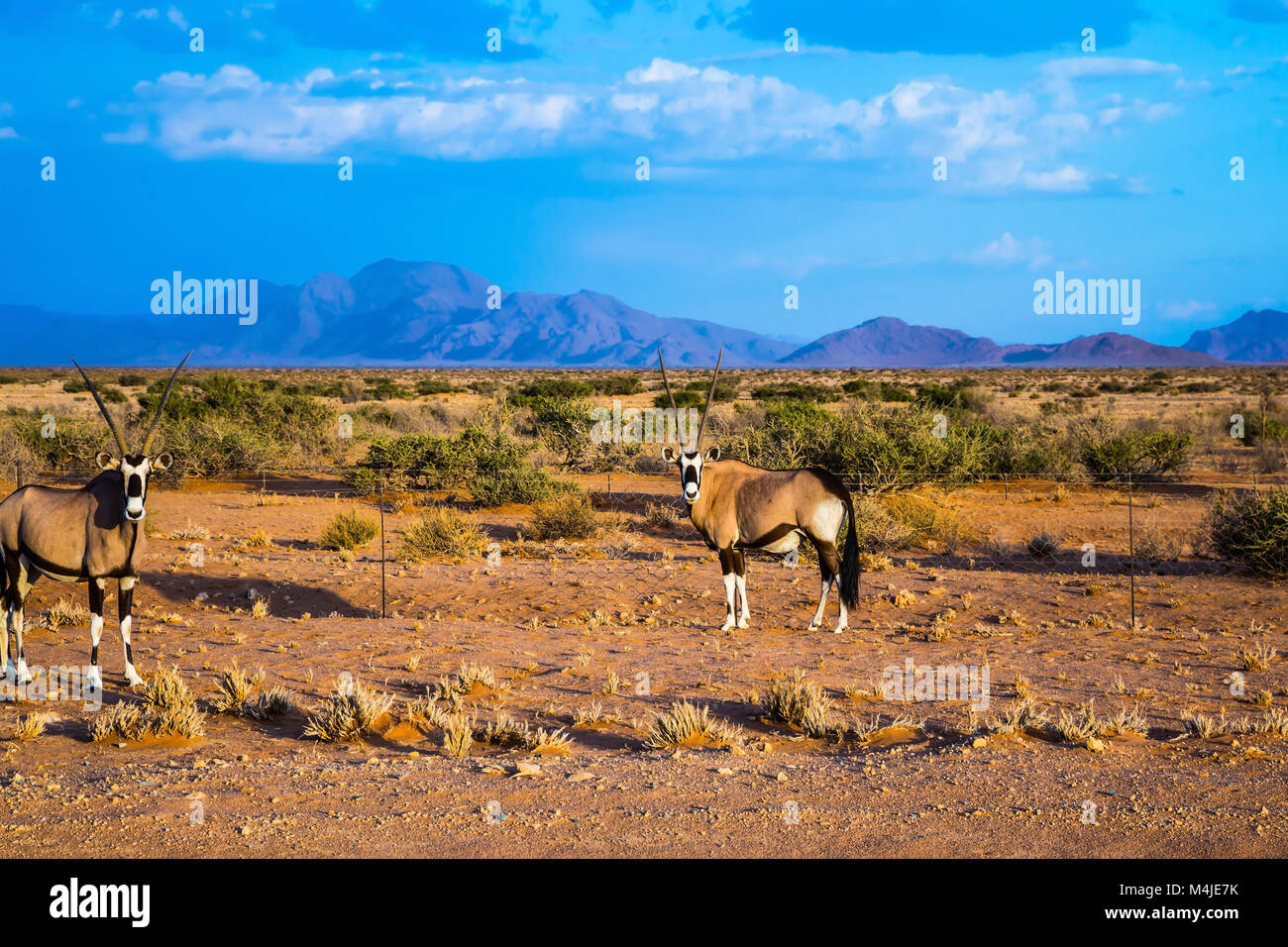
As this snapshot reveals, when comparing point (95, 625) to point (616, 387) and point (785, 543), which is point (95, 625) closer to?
point (785, 543)

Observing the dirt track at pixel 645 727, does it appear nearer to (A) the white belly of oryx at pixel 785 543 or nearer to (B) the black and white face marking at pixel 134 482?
(A) the white belly of oryx at pixel 785 543

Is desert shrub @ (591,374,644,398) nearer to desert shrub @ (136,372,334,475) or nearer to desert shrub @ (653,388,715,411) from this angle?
desert shrub @ (653,388,715,411)

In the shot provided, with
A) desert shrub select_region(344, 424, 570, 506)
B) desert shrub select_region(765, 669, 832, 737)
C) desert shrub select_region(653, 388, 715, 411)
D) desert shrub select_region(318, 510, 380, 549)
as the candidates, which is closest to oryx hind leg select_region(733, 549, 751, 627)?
desert shrub select_region(765, 669, 832, 737)

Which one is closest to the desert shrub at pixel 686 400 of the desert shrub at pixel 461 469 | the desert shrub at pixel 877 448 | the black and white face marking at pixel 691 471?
the desert shrub at pixel 877 448

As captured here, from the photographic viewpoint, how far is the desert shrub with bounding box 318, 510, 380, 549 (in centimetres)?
1853

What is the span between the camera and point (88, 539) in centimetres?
946

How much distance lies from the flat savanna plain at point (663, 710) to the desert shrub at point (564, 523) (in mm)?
1342

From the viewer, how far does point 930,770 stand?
7152 mm

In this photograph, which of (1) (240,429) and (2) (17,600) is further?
(1) (240,429)

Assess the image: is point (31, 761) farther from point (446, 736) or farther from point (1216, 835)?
point (1216, 835)

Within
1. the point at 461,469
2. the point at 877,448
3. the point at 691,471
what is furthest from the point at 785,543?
the point at 461,469

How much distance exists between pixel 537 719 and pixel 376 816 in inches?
102

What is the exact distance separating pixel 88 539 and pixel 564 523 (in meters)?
10.7

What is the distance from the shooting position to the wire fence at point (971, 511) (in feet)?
54.9
